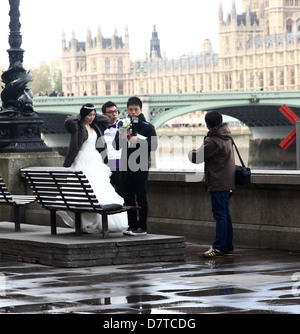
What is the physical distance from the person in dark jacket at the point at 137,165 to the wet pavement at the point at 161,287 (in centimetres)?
44

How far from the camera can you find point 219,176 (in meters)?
6.57

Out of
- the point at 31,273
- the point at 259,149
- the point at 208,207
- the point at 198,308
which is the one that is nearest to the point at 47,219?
the point at 208,207

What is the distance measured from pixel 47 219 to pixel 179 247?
9.50 feet

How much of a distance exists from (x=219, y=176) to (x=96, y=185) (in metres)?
0.81

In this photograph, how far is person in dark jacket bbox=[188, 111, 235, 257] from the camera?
21.5ft

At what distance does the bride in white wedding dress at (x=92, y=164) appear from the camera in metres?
6.63

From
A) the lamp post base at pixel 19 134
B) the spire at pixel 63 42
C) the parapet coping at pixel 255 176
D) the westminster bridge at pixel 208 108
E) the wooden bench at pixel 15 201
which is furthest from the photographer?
the spire at pixel 63 42

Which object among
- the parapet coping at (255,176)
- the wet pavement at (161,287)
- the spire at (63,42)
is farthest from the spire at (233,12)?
the wet pavement at (161,287)

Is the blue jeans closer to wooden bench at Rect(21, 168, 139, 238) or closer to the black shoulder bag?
the black shoulder bag

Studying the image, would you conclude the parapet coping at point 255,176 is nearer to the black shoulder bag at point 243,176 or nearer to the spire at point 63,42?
the black shoulder bag at point 243,176

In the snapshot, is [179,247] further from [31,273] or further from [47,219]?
[47,219]

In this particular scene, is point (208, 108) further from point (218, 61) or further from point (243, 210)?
point (218, 61)
